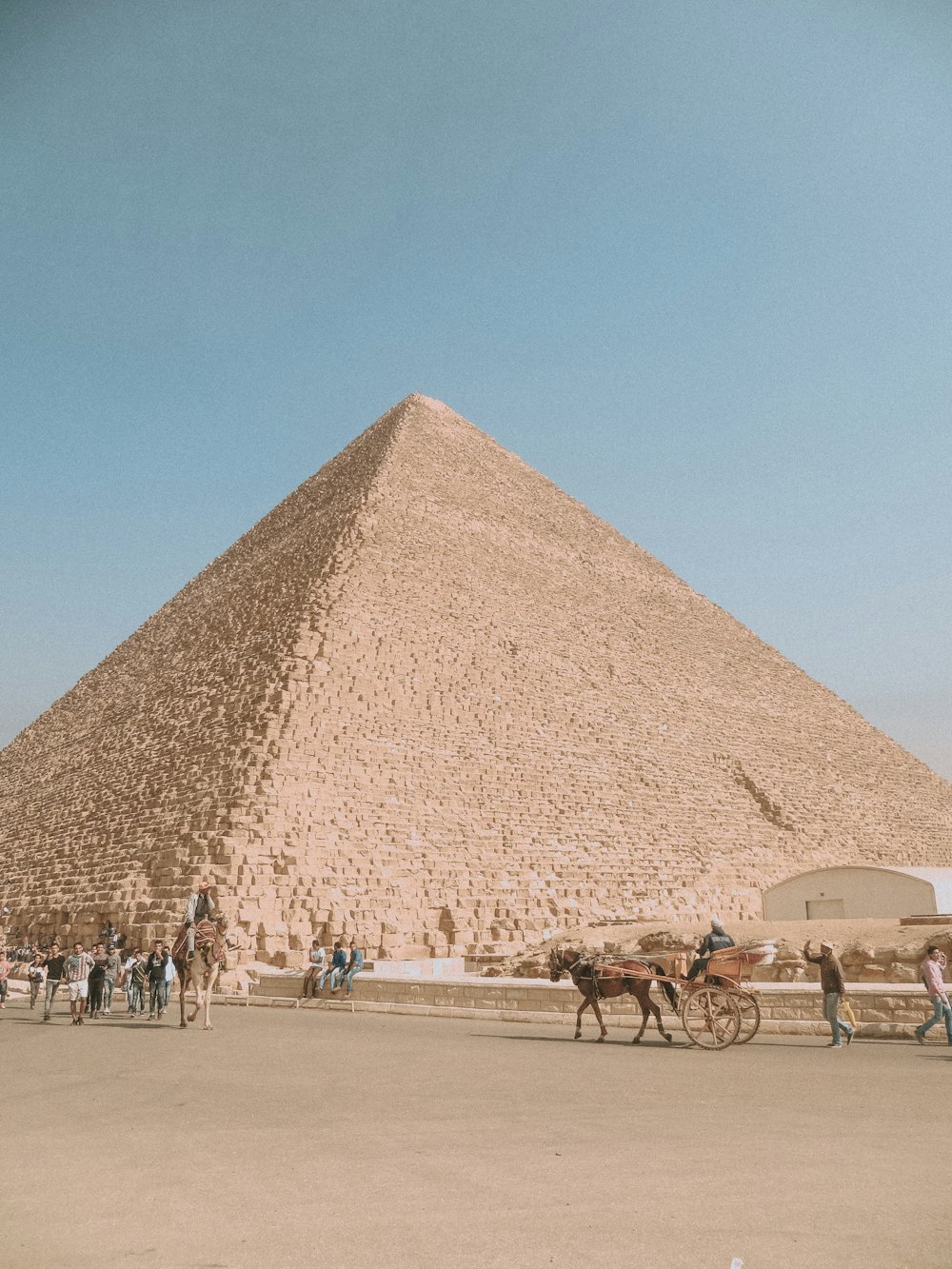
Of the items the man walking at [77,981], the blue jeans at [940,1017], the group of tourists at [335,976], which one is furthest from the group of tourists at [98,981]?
the blue jeans at [940,1017]

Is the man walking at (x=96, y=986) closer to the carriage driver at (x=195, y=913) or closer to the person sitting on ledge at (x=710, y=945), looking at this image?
the carriage driver at (x=195, y=913)

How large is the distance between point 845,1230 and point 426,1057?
4097 millimetres

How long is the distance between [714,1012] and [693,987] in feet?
0.72

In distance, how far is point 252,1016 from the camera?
32.7 ft

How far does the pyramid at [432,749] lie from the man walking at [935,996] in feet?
30.2

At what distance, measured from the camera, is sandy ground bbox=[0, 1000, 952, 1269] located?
2.67 m

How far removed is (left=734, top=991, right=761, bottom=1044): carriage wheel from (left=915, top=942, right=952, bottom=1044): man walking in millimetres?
1188

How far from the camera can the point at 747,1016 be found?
788 centimetres

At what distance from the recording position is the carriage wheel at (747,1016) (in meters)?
6.90

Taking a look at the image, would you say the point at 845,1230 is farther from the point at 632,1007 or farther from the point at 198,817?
the point at 198,817

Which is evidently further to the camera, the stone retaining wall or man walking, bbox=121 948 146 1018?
man walking, bbox=121 948 146 1018

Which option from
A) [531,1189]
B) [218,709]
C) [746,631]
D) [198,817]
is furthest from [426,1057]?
[746,631]

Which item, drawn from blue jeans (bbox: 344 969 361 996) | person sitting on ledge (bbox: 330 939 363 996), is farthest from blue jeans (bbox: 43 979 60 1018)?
blue jeans (bbox: 344 969 361 996)

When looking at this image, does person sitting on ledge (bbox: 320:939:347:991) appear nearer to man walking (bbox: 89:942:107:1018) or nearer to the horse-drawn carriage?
man walking (bbox: 89:942:107:1018)
